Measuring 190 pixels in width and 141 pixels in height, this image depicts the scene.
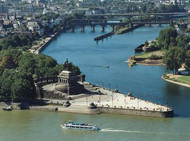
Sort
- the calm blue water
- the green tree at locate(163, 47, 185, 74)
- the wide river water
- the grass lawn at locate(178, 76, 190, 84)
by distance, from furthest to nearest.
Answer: the green tree at locate(163, 47, 185, 74) → the grass lawn at locate(178, 76, 190, 84) → the calm blue water → the wide river water

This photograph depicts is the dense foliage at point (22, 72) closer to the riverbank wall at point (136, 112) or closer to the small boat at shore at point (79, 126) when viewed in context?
the riverbank wall at point (136, 112)

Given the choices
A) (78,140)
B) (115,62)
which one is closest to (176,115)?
(78,140)

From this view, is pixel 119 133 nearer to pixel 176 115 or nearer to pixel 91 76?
pixel 176 115

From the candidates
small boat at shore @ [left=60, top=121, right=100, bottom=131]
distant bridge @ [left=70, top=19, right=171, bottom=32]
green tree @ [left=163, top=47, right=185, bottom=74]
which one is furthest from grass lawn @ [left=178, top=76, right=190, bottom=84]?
distant bridge @ [left=70, top=19, right=171, bottom=32]

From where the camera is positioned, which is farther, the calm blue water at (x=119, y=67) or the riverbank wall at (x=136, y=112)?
the calm blue water at (x=119, y=67)

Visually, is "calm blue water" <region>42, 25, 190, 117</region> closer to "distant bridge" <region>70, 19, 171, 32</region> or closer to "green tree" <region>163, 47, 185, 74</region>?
"green tree" <region>163, 47, 185, 74</region>

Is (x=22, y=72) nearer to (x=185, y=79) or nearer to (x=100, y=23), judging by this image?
(x=185, y=79)

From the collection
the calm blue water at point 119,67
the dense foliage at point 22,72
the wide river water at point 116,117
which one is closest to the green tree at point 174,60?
the calm blue water at point 119,67

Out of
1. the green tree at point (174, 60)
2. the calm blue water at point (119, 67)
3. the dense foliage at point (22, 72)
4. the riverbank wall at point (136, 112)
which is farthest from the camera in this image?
the green tree at point (174, 60)
